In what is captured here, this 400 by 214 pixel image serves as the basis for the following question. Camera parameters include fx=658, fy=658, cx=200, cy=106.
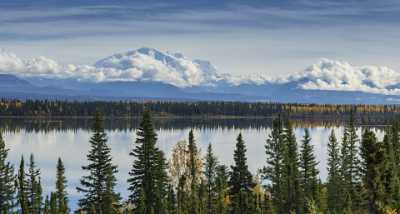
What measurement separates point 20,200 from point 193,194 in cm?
2134

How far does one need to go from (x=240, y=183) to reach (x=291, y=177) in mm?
10692

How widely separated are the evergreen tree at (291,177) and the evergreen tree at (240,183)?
7678 millimetres

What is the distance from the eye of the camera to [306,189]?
285 ft

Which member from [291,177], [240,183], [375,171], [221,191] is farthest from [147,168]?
[291,177]

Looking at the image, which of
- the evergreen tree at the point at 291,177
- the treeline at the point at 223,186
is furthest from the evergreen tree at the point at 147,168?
the evergreen tree at the point at 291,177

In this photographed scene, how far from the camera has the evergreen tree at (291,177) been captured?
3278 inches

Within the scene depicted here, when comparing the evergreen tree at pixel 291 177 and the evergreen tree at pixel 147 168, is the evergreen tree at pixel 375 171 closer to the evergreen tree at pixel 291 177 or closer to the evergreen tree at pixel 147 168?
the evergreen tree at pixel 147 168

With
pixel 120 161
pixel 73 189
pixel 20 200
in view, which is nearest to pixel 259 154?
pixel 120 161

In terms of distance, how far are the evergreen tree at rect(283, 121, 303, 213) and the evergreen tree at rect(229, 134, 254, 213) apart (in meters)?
7.68

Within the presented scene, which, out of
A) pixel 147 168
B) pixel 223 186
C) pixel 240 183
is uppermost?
pixel 147 168

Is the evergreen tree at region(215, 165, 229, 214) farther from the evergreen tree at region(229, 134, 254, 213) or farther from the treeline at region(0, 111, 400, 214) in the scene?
the evergreen tree at region(229, 134, 254, 213)

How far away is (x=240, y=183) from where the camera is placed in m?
78.1

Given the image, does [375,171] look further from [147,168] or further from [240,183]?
[240,183]

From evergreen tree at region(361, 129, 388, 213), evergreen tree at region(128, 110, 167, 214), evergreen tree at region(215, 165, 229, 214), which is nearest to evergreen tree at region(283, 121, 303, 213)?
evergreen tree at region(215, 165, 229, 214)
